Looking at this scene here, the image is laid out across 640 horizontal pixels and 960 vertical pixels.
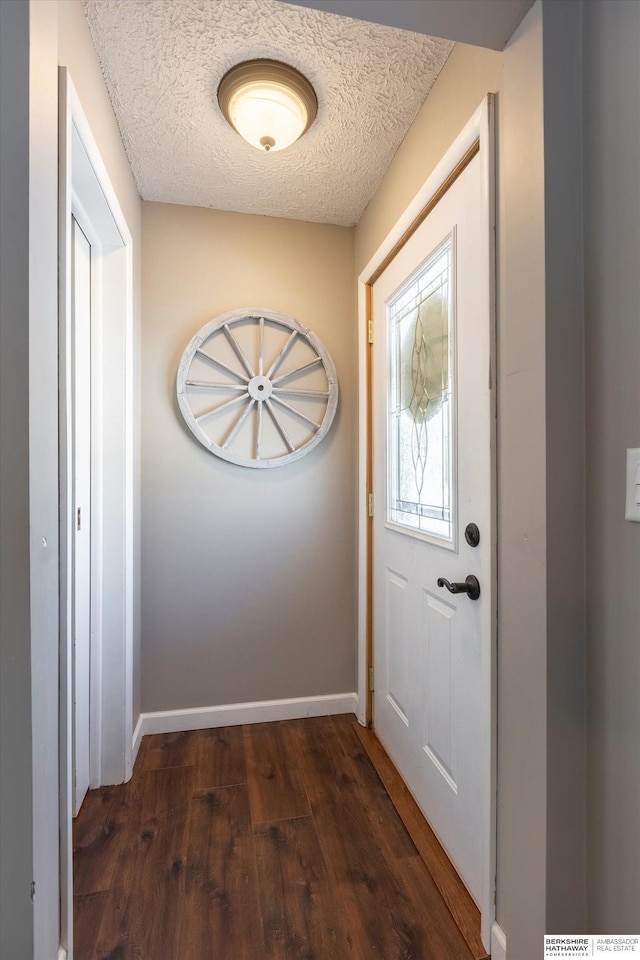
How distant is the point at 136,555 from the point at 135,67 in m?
1.72

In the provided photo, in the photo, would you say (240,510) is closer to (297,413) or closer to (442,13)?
(297,413)

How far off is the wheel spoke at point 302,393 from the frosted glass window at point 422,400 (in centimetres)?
42

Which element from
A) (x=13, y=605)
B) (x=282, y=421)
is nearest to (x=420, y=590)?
(x=282, y=421)

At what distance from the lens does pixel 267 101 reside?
135cm

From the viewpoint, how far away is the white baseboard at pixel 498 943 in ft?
3.29

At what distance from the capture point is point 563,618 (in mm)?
832

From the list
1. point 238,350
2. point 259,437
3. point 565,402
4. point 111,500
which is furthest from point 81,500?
point 565,402

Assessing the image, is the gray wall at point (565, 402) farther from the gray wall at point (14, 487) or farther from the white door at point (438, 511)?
the gray wall at point (14, 487)

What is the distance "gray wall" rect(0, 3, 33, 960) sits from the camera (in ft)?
2.40

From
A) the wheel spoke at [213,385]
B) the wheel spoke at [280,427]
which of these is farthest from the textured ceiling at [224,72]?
the wheel spoke at [280,427]

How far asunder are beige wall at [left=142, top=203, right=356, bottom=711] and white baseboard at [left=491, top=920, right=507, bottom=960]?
1.17 m

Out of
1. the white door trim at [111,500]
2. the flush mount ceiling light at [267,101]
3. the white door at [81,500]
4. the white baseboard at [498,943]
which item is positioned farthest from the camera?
the white door trim at [111,500]

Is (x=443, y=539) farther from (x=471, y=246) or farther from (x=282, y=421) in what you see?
(x=282, y=421)

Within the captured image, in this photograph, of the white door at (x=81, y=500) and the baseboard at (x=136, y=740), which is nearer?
the white door at (x=81, y=500)
